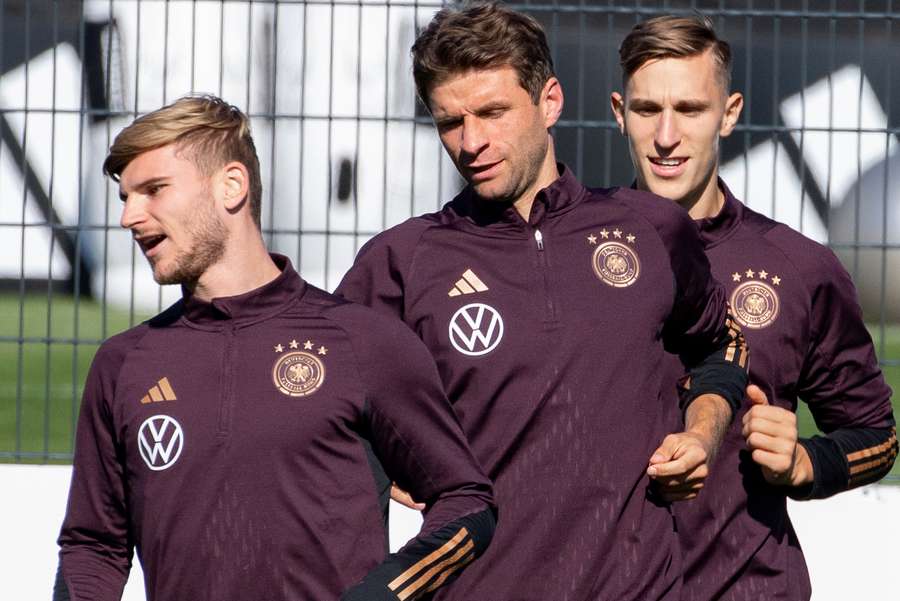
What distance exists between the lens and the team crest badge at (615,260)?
11.4 feet

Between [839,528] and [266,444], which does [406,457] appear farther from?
[839,528]

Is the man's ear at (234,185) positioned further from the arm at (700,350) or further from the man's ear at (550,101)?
the arm at (700,350)

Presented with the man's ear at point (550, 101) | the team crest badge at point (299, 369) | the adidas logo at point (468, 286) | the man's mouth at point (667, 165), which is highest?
the man's ear at point (550, 101)

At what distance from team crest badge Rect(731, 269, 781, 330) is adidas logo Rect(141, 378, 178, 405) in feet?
4.75

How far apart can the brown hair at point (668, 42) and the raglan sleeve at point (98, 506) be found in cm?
153

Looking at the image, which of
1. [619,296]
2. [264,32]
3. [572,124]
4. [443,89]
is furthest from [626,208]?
[264,32]

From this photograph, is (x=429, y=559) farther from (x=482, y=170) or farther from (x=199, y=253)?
(x=482, y=170)

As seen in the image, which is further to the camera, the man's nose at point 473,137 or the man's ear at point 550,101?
the man's ear at point 550,101

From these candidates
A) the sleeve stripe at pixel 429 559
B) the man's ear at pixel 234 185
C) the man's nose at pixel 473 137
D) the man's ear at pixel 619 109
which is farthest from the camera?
the man's ear at pixel 619 109

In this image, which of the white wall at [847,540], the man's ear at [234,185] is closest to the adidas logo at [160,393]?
the man's ear at [234,185]

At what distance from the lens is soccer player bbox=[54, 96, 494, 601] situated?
9.73ft

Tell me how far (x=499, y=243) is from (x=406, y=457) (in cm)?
62

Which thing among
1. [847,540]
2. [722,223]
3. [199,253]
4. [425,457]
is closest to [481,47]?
[199,253]

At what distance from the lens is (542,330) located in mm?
3391
